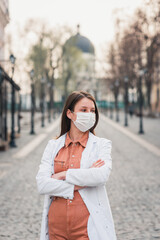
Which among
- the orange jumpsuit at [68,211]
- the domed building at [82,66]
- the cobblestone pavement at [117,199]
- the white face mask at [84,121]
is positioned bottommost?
the cobblestone pavement at [117,199]

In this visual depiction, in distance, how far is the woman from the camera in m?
2.68

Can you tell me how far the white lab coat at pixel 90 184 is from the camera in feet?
8.79

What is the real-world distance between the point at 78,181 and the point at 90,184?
0.08 m

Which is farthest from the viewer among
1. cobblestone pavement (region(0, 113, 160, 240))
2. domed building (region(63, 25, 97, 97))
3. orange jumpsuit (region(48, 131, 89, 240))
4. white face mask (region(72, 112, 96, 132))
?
domed building (region(63, 25, 97, 97))

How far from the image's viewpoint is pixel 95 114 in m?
2.97

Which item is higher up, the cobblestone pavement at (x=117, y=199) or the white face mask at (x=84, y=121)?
the white face mask at (x=84, y=121)

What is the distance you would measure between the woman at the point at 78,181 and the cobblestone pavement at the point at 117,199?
243cm

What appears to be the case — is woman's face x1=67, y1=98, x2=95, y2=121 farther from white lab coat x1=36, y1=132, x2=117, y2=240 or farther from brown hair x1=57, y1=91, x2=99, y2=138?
white lab coat x1=36, y1=132, x2=117, y2=240

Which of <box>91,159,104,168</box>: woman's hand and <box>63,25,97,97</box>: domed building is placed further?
<box>63,25,97,97</box>: domed building

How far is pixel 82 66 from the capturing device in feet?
251

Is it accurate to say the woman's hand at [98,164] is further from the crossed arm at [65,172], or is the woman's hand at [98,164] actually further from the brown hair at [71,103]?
the brown hair at [71,103]

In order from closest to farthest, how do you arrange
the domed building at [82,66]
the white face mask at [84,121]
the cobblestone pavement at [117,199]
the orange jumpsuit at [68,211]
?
the orange jumpsuit at [68,211] < the white face mask at [84,121] < the cobblestone pavement at [117,199] < the domed building at [82,66]

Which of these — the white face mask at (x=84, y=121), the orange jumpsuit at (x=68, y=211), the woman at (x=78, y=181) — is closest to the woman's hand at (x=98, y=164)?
the woman at (x=78, y=181)

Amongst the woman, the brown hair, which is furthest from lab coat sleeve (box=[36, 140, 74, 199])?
the brown hair
